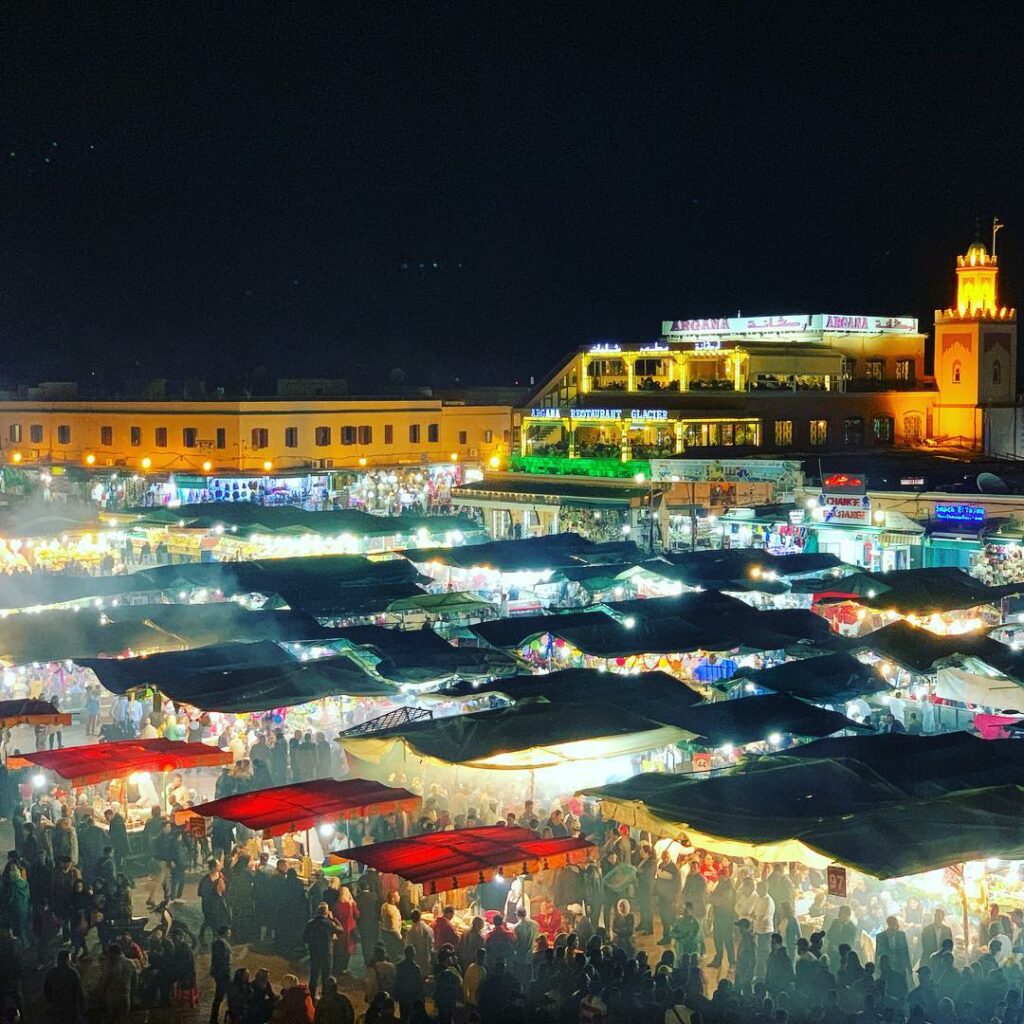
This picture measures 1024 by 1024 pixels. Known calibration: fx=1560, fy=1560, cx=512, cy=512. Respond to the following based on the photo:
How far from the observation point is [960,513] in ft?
77.5

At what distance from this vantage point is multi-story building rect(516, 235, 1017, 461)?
117ft

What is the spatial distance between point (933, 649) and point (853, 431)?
2317cm

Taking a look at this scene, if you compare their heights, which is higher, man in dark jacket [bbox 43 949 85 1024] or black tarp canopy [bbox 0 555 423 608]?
black tarp canopy [bbox 0 555 423 608]

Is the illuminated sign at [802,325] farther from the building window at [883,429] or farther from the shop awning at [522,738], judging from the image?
the shop awning at [522,738]

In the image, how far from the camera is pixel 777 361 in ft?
124

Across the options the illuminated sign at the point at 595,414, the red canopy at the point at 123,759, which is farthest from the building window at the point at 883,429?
the red canopy at the point at 123,759

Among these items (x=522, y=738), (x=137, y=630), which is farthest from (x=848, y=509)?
(x=522, y=738)

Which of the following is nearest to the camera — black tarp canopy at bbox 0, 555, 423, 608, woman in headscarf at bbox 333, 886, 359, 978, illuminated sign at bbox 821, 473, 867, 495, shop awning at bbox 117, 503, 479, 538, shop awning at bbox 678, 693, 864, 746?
woman in headscarf at bbox 333, 886, 359, 978

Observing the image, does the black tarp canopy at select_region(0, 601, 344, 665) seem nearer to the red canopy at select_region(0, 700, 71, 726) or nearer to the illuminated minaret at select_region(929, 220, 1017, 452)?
the red canopy at select_region(0, 700, 71, 726)

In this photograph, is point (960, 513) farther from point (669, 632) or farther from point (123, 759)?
point (123, 759)

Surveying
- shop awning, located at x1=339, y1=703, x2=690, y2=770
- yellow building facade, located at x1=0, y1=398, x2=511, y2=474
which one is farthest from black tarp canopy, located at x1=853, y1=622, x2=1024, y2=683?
yellow building facade, located at x1=0, y1=398, x2=511, y2=474

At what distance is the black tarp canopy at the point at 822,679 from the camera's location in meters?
14.9

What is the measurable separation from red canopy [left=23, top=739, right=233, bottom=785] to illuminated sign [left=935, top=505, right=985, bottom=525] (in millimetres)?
14040

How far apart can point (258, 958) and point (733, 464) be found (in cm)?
1965
